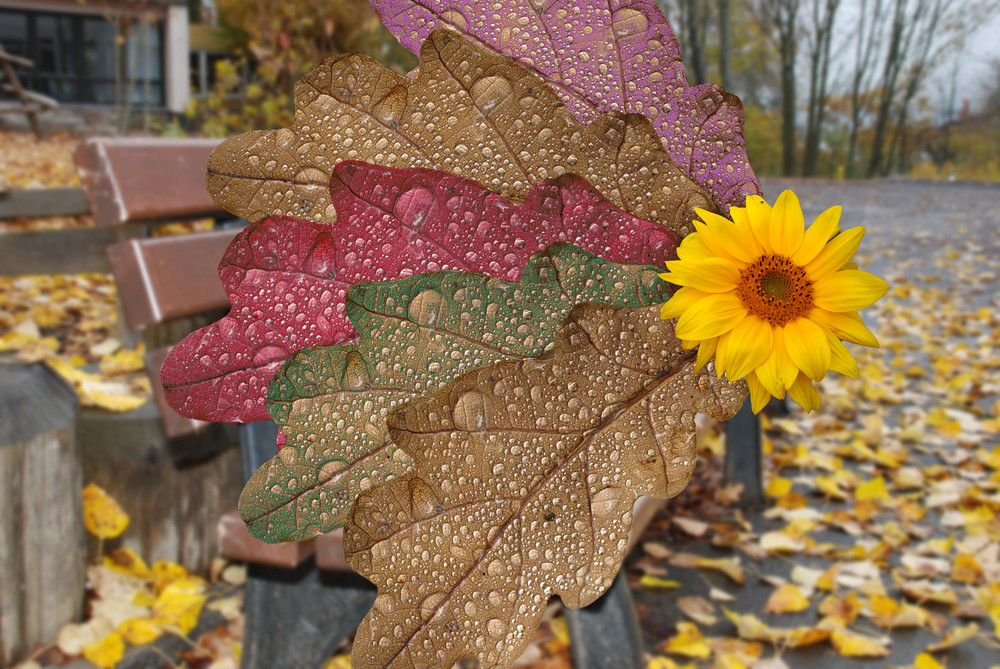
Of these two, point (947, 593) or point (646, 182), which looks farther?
point (947, 593)

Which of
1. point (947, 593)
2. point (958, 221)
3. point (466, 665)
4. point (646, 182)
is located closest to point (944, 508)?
point (947, 593)

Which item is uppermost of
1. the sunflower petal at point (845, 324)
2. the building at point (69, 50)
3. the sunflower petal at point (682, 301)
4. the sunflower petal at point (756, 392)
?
the building at point (69, 50)

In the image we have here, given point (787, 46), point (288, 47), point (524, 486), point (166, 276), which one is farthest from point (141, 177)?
point (787, 46)

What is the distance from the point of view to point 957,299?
6.21 meters

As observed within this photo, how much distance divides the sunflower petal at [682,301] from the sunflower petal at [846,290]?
0.05 meters

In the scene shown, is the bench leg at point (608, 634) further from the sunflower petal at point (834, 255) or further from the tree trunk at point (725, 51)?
the tree trunk at point (725, 51)

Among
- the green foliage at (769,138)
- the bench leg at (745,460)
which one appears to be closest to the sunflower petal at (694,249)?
the bench leg at (745,460)

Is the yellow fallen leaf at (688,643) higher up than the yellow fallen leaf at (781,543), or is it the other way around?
the yellow fallen leaf at (781,543)

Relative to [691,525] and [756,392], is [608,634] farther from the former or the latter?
[756,392]

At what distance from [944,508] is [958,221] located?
864cm

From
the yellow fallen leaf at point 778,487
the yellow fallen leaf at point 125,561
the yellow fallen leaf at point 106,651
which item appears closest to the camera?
the yellow fallen leaf at point 106,651

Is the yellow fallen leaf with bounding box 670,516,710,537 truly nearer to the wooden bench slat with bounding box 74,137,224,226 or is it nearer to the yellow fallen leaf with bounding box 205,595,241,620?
the yellow fallen leaf with bounding box 205,595,241,620

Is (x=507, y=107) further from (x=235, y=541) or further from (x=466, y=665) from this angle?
(x=466, y=665)

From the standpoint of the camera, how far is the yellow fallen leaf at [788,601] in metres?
2.40
